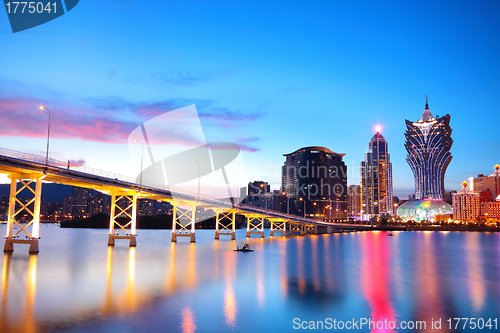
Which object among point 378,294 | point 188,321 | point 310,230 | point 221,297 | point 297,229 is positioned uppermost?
point 188,321

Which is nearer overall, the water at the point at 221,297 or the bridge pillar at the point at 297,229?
the water at the point at 221,297

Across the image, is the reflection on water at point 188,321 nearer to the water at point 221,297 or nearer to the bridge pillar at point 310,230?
the water at point 221,297

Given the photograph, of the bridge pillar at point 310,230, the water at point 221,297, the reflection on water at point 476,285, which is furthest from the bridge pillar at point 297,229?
the water at point 221,297

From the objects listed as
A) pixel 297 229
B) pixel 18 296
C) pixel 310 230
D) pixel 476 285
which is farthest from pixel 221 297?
pixel 310 230

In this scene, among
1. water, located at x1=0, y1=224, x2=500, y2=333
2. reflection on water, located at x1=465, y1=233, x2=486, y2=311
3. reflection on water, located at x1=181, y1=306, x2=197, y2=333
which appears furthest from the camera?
reflection on water, located at x1=465, y1=233, x2=486, y2=311

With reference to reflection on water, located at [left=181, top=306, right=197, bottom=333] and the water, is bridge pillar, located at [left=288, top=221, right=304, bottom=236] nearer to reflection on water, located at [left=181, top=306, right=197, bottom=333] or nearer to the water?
the water

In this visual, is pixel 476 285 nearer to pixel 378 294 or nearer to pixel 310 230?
pixel 378 294

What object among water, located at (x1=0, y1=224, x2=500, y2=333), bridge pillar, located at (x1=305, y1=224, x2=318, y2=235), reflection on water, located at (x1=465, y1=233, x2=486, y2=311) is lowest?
bridge pillar, located at (x1=305, y1=224, x2=318, y2=235)

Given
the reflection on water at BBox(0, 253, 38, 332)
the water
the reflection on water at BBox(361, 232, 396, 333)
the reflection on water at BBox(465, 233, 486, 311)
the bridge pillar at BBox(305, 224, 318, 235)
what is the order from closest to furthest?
the reflection on water at BBox(0, 253, 38, 332)
the water
the reflection on water at BBox(361, 232, 396, 333)
the reflection on water at BBox(465, 233, 486, 311)
the bridge pillar at BBox(305, 224, 318, 235)

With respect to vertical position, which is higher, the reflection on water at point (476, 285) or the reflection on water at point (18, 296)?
the reflection on water at point (18, 296)

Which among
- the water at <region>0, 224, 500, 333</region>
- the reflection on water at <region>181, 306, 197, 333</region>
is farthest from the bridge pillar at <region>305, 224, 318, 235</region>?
the reflection on water at <region>181, 306, 197, 333</region>

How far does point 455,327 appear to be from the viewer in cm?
1827

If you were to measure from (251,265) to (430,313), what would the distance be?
22628mm

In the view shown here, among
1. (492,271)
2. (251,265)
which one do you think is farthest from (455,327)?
(492,271)
